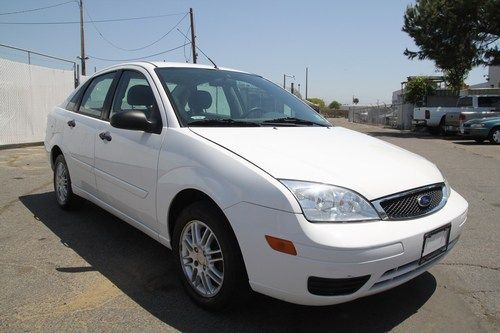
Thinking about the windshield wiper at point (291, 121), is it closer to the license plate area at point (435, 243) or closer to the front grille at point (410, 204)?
the front grille at point (410, 204)

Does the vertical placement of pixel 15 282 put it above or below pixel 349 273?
below

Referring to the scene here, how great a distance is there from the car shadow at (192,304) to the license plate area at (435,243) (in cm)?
47

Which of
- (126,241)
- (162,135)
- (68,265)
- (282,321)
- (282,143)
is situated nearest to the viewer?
(282,321)

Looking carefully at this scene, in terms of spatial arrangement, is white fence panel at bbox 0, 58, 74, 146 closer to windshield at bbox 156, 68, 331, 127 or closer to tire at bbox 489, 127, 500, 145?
windshield at bbox 156, 68, 331, 127

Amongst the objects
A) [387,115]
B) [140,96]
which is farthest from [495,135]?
[387,115]

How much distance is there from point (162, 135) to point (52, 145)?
9.14 feet

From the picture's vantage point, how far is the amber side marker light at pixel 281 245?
2.52 metres

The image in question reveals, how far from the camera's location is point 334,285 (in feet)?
8.36

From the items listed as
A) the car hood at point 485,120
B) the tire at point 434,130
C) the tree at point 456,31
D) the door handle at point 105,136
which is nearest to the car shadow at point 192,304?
the door handle at point 105,136

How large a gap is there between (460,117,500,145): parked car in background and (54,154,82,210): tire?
1537 cm

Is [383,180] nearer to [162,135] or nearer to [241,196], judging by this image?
[241,196]

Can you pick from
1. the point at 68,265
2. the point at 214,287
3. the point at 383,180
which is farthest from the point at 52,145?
the point at 383,180

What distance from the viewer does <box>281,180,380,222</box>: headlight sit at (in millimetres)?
2547

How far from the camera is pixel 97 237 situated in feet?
15.1
